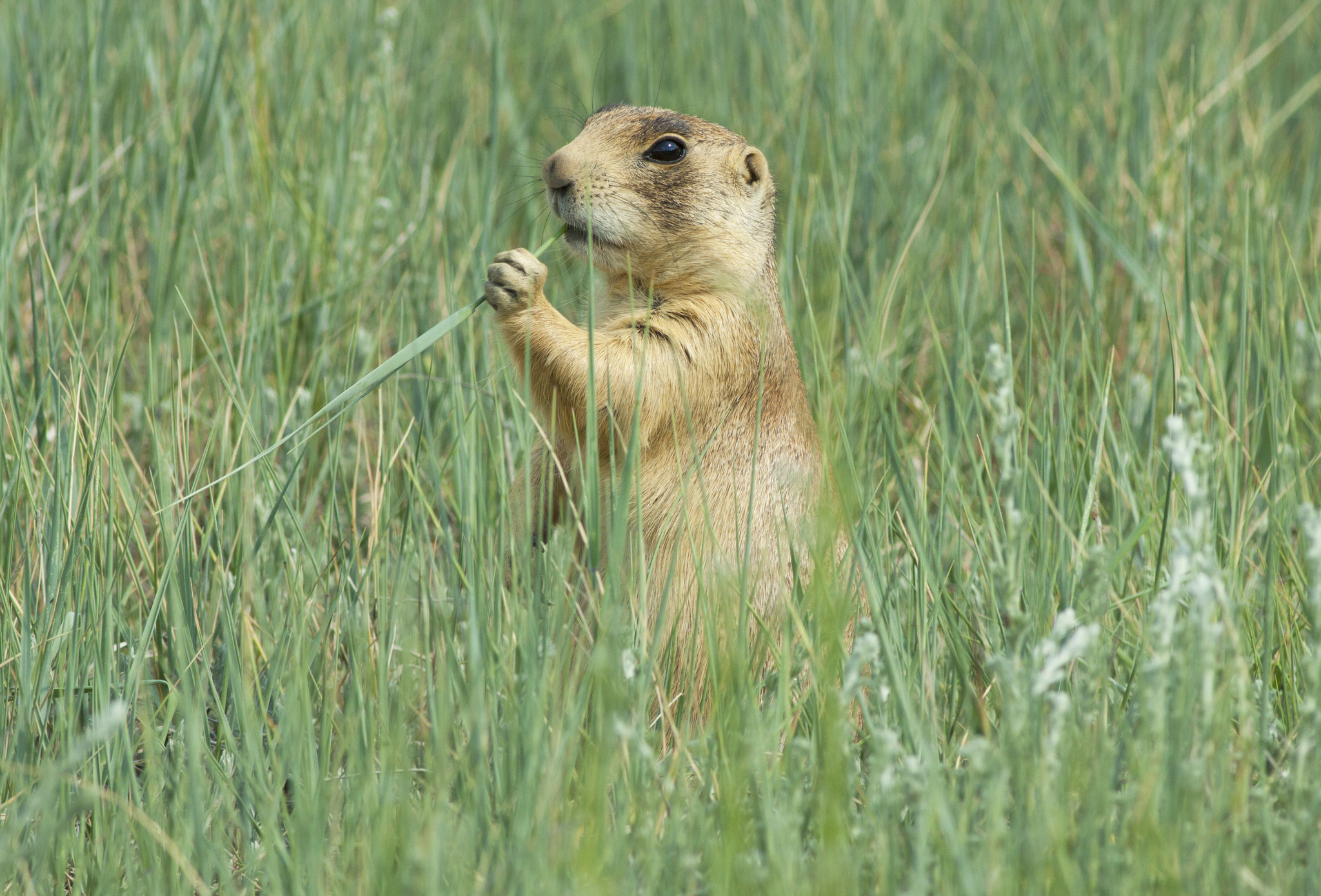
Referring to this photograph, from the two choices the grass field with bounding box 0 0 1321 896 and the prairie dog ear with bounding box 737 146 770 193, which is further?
the prairie dog ear with bounding box 737 146 770 193

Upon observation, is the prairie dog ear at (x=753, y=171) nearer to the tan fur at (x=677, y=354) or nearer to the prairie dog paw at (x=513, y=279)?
the tan fur at (x=677, y=354)

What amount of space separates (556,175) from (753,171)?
614 millimetres

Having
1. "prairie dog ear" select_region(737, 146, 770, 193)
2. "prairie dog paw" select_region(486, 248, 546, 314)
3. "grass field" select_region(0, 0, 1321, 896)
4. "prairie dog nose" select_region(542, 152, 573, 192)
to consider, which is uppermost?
"prairie dog nose" select_region(542, 152, 573, 192)

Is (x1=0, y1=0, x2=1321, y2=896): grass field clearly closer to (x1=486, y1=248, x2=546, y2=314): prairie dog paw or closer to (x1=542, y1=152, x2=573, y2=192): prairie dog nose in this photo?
(x1=486, y1=248, x2=546, y2=314): prairie dog paw

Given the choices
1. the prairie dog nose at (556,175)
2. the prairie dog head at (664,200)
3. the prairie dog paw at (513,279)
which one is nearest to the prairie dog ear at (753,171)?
the prairie dog head at (664,200)

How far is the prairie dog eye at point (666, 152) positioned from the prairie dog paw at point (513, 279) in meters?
0.54

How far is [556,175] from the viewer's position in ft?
9.45

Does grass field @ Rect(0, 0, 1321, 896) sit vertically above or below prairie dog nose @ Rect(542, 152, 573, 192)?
below

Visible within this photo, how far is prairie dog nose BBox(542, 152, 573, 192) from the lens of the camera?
2.87 meters

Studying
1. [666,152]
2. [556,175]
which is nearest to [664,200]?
[666,152]

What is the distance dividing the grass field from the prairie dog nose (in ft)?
1.78

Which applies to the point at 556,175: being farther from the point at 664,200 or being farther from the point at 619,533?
the point at 619,533

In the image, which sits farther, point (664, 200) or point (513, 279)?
point (664, 200)

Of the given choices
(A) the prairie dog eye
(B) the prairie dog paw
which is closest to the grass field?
(B) the prairie dog paw
